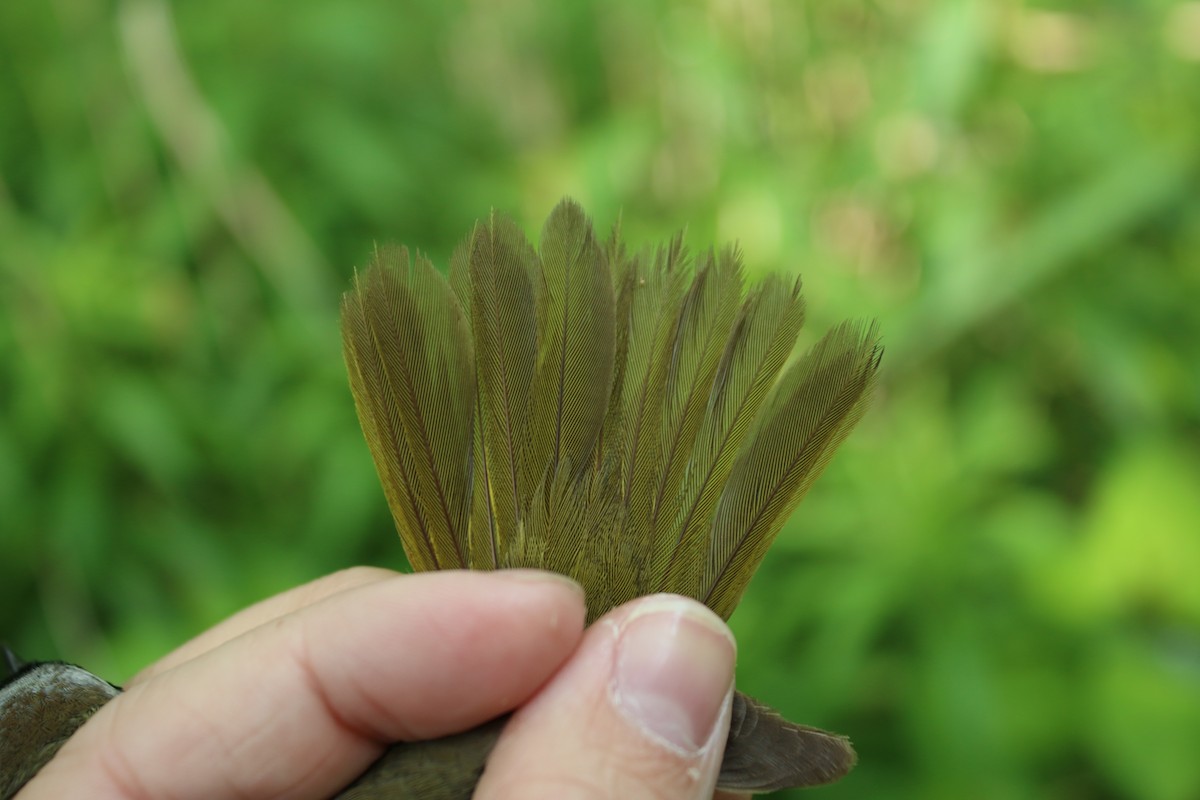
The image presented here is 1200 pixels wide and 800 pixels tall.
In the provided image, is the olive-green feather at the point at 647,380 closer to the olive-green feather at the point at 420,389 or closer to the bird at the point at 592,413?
the bird at the point at 592,413

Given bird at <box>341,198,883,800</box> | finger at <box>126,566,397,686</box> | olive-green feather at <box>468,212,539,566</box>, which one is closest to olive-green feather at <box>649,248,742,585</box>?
bird at <box>341,198,883,800</box>

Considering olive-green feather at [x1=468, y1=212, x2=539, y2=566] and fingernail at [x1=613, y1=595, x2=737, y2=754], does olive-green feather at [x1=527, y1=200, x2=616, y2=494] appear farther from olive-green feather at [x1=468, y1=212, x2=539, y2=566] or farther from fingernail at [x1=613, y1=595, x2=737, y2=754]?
fingernail at [x1=613, y1=595, x2=737, y2=754]

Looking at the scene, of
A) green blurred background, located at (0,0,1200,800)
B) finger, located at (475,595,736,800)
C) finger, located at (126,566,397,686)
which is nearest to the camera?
finger, located at (475,595,736,800)

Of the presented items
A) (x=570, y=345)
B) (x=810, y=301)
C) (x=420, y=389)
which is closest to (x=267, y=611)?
(x=420, y=389)

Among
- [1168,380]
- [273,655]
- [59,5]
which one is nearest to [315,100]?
[59,5]

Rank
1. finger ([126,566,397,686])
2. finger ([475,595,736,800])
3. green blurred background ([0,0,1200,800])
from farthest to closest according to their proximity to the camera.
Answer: green blurred background ([0,0,1200,800]) < finger ([126,566,397,686]) < finger ([475,595,736,800])

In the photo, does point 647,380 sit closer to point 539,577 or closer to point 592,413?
point 592,413
